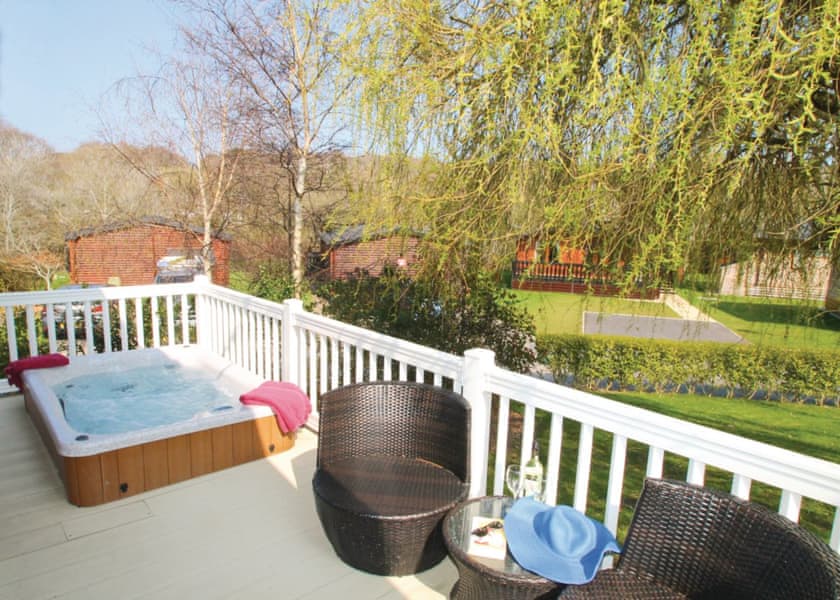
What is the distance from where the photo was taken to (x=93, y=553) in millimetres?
2322

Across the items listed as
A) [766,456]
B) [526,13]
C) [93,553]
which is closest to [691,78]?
[526,13]

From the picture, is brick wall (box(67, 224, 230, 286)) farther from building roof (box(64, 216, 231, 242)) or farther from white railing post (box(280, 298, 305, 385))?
white railing post (box(280, 298, 305, 385))

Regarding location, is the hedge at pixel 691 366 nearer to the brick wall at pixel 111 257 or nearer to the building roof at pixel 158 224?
the building roof at pixel 158 224

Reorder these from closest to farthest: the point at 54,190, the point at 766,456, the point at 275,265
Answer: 1. the point at 766,456
2. the point at 275,265
3. the point at 54,190

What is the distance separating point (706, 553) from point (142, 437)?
2741 millimetres

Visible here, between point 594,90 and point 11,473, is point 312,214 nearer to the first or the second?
point 11,473

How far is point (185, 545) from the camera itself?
2.40 metres

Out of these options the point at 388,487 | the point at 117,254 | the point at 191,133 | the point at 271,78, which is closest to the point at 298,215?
the point at 271,78

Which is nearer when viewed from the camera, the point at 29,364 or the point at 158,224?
the point at 29,364

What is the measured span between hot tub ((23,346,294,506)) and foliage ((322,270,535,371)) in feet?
3.63

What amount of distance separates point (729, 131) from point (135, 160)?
30.4 feet

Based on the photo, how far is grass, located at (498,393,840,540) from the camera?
509cm

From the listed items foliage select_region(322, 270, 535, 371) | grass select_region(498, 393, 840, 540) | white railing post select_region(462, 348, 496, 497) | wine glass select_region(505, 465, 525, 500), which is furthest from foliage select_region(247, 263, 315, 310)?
wine glass select_region(505, 465, 525, 500)

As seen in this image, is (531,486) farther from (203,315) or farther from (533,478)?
(203,315)
